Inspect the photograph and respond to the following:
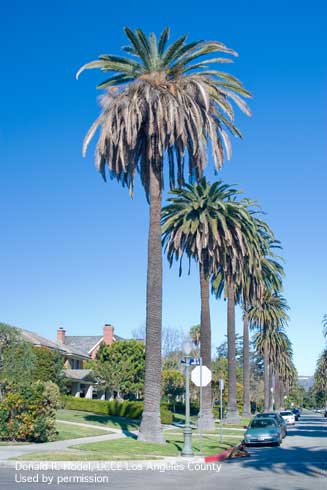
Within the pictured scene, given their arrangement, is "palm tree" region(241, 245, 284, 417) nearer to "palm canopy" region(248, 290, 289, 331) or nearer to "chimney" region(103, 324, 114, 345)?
"palm canopy" region(248, 290, 289, 331)

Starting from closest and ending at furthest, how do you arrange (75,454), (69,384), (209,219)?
1. (75,454)
2. (209,219)
3. (69,384)

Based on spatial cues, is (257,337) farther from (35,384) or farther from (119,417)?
(35,384)

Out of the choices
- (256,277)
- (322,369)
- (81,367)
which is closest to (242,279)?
(256,277)

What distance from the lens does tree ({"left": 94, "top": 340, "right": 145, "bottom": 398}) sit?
209 feet

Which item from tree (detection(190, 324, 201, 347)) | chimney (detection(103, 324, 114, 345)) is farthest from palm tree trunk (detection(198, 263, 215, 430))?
tree (detection(190, 324, 201, 347))

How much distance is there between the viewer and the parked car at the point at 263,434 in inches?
1174

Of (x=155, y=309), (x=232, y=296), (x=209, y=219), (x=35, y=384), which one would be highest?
(x=209, y=219)

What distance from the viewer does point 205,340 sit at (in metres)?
38.8

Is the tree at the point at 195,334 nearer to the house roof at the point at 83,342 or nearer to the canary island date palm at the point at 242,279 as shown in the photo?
the house roof at the point at 83,342

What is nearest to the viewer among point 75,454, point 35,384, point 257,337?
point 75,454

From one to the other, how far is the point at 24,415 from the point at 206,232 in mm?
16573

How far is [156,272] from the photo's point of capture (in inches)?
1094

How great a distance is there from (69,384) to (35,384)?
41.6 metres

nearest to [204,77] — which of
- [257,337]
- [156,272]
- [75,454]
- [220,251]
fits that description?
[156,272]
